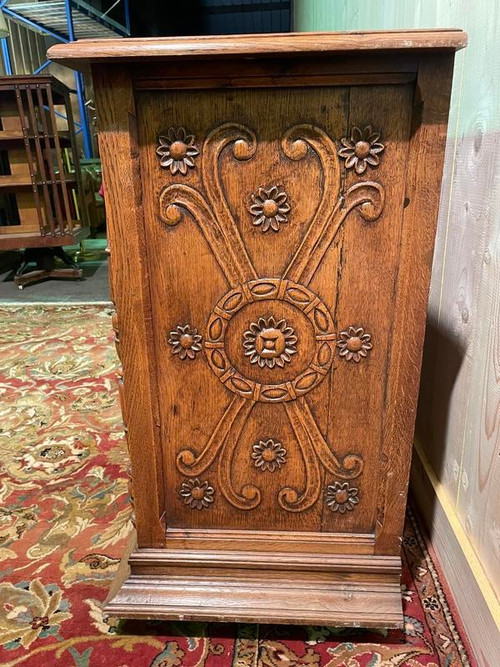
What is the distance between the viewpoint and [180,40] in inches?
27.9

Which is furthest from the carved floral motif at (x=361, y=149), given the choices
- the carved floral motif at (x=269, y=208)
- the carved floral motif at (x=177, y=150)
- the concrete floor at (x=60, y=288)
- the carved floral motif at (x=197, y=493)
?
the concrete floor at (x=60, y=288)

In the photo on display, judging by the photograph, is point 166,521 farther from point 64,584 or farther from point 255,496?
point 64,584

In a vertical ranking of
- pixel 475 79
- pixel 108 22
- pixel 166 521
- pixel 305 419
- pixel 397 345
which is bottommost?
pixel 166 521

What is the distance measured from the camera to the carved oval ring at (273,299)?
862 mm

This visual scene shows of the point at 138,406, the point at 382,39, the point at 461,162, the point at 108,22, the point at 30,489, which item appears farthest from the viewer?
the point at 108,22

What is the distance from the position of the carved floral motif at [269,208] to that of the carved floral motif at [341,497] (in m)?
0.50

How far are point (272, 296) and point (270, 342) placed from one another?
0.08 metres

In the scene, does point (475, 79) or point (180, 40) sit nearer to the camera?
point (180, 40)

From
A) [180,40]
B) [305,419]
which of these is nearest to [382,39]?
[180,40]

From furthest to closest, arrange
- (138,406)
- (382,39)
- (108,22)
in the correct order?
(108,22), (138,406), (382,39)

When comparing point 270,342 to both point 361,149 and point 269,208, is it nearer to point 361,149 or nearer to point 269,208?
point 269,208

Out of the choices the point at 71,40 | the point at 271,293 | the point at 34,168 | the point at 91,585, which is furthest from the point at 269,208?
the point at 71,40

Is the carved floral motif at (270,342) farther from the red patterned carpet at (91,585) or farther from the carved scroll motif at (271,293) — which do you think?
the red patterned carpet at (91,585)

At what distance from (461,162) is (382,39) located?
0.48 metres
